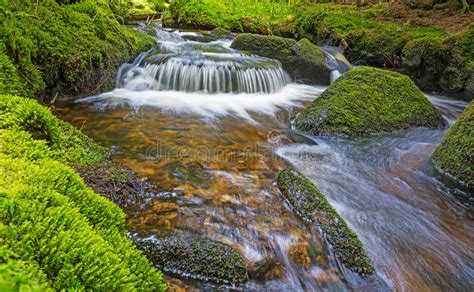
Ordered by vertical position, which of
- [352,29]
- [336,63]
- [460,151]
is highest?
[352,29]

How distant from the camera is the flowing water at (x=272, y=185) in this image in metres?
2.90

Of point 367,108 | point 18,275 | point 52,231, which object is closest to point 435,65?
point 367,108

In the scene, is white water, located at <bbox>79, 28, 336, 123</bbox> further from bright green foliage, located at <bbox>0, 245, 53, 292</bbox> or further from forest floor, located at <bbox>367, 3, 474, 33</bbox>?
forest floor, located at <bbox>367, 3, 474, 33</bbox>

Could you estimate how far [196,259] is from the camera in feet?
8.29

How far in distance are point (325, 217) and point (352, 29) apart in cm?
1306

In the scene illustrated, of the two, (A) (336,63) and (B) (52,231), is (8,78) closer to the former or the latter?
(B) (52,231)

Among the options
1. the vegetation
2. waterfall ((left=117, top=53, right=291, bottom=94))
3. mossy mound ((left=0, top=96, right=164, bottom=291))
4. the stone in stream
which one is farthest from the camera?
the vegetation

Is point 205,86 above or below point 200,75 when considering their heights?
below

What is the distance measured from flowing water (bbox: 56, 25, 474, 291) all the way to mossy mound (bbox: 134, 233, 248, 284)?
106mm

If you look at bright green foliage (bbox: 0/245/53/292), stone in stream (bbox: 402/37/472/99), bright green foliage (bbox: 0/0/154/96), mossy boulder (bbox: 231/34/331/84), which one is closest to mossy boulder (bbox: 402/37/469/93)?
stone in stream (bbox: 402/37/472/99)

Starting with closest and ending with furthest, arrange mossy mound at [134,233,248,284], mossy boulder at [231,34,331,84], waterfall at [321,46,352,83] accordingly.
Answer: mossy mound at [134,233,248,284]
mossy boulder at [231,34,331,84]
waterfall at [321,46,352,83]

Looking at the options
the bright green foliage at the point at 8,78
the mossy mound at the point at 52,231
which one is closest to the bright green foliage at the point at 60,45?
the bright green foliage at the point at 8,78

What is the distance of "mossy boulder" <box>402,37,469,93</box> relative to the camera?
393 inches

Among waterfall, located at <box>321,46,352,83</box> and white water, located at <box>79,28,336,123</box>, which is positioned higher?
waterfall, located at <box>321,46,352,83</box>
